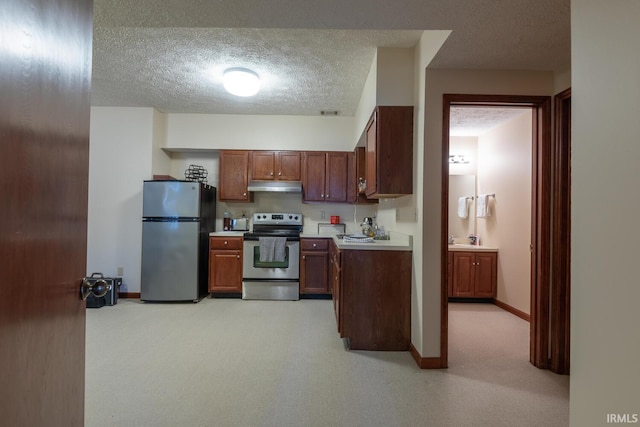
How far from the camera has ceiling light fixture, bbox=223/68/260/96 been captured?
3061 millimetres

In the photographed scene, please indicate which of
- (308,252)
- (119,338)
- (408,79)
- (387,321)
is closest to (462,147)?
(408,79)

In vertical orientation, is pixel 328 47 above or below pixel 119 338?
above

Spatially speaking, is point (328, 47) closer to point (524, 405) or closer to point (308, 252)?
point (308, 252)

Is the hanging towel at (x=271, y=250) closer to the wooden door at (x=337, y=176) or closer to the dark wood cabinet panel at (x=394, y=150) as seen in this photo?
the wooden door at (x=337, y=176)

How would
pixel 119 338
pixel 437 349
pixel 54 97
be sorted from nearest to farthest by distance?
pixel 54 97, pixel 437 349, pixel 119 338

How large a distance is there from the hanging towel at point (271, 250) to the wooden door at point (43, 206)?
3232 millimetres

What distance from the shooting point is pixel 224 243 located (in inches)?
169

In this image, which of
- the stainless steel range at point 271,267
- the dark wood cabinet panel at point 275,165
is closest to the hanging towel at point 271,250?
the stainless steel range at point 271,267

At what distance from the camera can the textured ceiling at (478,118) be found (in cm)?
363

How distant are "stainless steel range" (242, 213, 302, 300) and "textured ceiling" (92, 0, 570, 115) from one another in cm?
189

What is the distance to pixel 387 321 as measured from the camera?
262 cm

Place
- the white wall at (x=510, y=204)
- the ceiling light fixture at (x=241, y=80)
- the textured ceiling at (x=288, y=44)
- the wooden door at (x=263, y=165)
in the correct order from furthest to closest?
the wooden door at (x=263, y=165), the white wall at (x=510, y=204), the ceiling light fixture at (x=241, y=80), the textured ceiling at (x=288, y=44)

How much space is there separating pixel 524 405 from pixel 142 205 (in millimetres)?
4603
